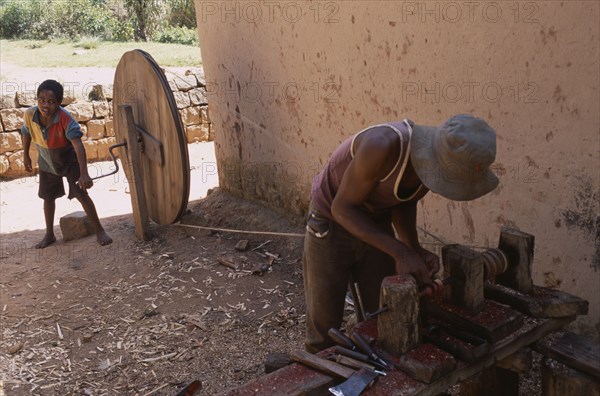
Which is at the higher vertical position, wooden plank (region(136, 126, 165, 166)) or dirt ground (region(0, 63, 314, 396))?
wooden plank (region(136, 126, 165, 166))

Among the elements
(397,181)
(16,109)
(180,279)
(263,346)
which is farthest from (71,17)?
(397,181)

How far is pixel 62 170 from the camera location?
19.4ft

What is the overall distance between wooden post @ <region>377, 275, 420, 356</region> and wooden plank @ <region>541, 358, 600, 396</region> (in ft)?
1.63

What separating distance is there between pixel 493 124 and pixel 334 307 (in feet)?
4.77

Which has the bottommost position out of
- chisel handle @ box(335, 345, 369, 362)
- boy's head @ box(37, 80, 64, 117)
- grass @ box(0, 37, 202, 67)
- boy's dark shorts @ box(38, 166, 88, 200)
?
boy's dark shorts @ box(38, 166, 88, 200)

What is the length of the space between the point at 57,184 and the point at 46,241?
0.56m

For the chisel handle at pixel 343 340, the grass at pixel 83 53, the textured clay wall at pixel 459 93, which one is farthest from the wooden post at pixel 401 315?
the grass at pixel 83 53

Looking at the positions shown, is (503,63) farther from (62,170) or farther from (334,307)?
(62,170)

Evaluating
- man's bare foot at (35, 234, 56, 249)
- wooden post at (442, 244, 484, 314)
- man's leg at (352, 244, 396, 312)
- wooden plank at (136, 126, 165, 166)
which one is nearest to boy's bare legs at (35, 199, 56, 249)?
man's bare foot at (35, 234, 56, 249)

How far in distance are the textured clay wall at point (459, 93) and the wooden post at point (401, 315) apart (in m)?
1.53

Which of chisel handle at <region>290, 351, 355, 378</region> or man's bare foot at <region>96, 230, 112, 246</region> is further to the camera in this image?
man's bare foot at <region>96, 230, 112, 246</region>

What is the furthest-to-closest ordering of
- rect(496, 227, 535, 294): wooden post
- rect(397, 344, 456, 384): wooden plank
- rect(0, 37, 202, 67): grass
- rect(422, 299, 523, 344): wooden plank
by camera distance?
1. rect(0, 37, 202, 67): grass
2. rect(496, 227, 535, 294): wooden post
3. rect(422, 299, 523, 344): wooden plank
4. rect(397, 344, 456, 384): wooden plank

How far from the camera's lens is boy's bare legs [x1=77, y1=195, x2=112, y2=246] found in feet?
19.5

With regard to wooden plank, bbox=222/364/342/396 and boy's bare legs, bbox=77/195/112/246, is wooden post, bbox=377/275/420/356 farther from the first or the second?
boy's bare legs, bbox=77/195/112/246
